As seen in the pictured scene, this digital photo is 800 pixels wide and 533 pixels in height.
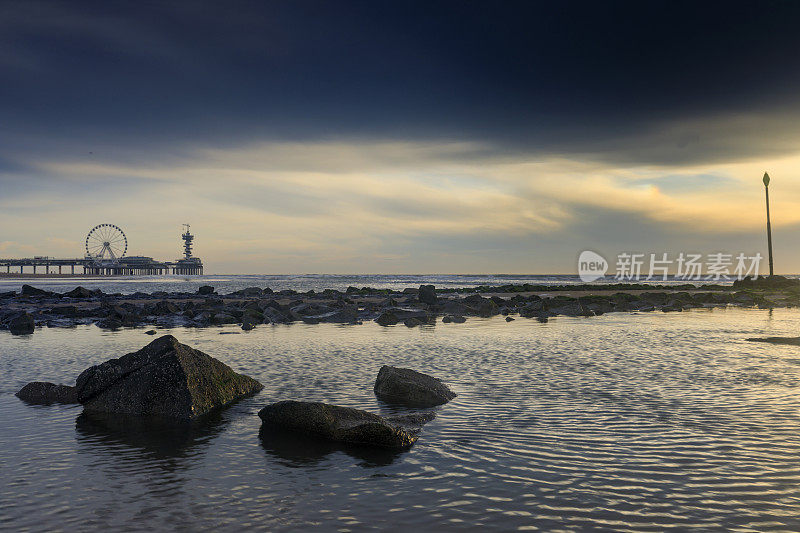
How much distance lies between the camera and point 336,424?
9.78 metres

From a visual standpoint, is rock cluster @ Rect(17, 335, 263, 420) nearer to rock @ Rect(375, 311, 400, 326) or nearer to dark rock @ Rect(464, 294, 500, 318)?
rock @ Rect(375, 311, 400, 326)

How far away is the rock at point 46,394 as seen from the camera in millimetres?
13086

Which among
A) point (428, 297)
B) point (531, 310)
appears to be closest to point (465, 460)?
point (531, 310)

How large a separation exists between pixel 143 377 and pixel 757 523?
37.1 ft

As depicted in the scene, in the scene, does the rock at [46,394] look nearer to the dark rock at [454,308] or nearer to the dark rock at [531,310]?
the dark rock at [454,308]

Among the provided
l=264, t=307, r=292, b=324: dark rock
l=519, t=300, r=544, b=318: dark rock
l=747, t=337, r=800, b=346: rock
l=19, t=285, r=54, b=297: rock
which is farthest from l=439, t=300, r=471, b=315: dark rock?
l=19, t=285, r=54, b=297: rock

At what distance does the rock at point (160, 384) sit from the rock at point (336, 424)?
2150mm

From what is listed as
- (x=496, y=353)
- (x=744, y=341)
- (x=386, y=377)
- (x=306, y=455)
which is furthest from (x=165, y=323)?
(x=744, y=341)

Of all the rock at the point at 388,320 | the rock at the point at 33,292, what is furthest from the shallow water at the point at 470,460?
the rock at the point at 33,292

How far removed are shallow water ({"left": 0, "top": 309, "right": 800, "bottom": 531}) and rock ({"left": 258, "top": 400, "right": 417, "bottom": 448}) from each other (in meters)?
0.38

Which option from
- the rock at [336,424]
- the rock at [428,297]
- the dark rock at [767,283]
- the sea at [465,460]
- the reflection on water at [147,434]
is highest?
Answer: the dark rock at [767,283]

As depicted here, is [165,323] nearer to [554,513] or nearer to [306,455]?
[306,455]

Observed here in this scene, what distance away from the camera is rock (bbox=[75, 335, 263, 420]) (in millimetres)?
11858

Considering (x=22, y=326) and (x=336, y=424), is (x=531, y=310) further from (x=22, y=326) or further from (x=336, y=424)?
(x=336, y=424)
